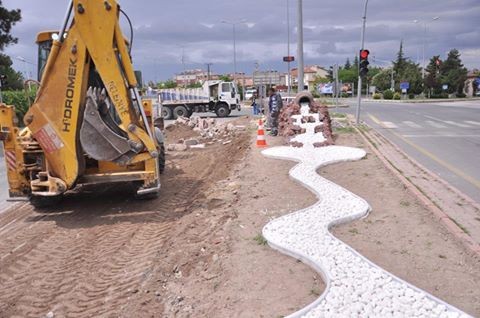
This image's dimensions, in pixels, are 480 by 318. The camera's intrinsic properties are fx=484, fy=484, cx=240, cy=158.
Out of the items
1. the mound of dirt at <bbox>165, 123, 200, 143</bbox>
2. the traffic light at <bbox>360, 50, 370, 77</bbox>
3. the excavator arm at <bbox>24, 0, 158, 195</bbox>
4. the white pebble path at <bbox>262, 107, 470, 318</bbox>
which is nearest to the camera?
the white pebble path at <bbox>262, 107, 470, 318</bbox>

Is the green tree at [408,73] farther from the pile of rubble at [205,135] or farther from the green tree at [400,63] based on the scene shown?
the pile of rubble at [205,135]

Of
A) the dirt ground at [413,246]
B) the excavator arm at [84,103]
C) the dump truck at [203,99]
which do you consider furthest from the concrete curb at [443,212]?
the dump truck at [203,99]

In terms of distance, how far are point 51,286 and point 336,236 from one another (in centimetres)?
340

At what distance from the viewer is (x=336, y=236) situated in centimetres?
606

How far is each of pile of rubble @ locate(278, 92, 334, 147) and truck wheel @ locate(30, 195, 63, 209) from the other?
743 cm

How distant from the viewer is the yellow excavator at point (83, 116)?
766 centimetres

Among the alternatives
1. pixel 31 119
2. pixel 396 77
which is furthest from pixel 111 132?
pixel 396 77

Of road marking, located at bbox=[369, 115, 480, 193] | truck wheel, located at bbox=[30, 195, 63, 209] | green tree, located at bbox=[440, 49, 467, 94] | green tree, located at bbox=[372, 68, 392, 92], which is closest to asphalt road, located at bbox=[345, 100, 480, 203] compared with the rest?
road marking, located at bbox=[369, 115, 480, 193]

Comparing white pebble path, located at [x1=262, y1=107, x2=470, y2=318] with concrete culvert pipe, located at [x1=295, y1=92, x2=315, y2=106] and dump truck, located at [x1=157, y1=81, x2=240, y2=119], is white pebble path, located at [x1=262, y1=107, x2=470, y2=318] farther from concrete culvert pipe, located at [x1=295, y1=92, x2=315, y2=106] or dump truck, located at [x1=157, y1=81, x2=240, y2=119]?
dump truck, located at [x1=157, y1=81, x2=240, y2=119]

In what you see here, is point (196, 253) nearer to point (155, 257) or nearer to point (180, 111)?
point (155, 257)

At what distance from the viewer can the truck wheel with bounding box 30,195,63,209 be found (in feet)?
28.6

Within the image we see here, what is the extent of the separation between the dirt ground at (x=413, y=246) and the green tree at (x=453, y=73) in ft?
248

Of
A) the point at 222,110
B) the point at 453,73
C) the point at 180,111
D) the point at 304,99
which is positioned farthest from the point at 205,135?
the point at 453,73

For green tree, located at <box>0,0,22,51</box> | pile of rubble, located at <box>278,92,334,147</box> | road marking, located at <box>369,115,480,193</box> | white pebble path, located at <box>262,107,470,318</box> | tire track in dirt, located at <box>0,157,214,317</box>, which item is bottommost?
tire track in dirt, located at <box>0,157,214,317</box>
